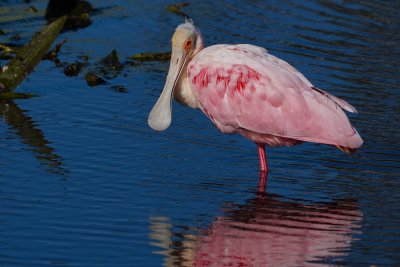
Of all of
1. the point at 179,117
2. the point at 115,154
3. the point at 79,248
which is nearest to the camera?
the point at 79,248

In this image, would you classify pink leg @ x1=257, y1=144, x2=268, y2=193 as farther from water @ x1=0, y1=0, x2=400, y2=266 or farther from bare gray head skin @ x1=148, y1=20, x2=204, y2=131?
bare gray head skin @ x1=148, y1=20, x2=204, y2=131

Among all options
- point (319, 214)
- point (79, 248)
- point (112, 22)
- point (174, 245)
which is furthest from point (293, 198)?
point (112, 22)

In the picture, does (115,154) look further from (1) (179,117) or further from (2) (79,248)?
(2) (79,248)

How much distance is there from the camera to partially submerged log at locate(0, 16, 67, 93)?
11133 millimetres

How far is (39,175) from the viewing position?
878 centimetres

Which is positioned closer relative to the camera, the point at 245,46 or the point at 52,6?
the point at 245,46

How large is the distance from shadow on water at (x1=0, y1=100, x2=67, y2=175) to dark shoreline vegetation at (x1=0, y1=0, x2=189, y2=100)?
289 millimetres

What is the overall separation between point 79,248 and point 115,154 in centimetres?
231

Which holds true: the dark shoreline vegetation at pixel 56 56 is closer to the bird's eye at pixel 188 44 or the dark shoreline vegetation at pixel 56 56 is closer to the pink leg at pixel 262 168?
the bird's eye at pixel 188 44

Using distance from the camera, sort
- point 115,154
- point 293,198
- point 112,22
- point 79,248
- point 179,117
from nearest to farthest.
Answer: point 79,248, point 293,198, point 115,154, point 179,117, point 112,22

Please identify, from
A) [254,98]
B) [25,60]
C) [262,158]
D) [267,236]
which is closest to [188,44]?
→ [254,98]

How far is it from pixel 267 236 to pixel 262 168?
61.0 inches

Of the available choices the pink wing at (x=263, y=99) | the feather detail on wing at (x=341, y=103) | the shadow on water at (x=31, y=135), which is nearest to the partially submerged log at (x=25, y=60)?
the shadow on water at (x=31, y=135)

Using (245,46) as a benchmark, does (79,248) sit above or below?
below
